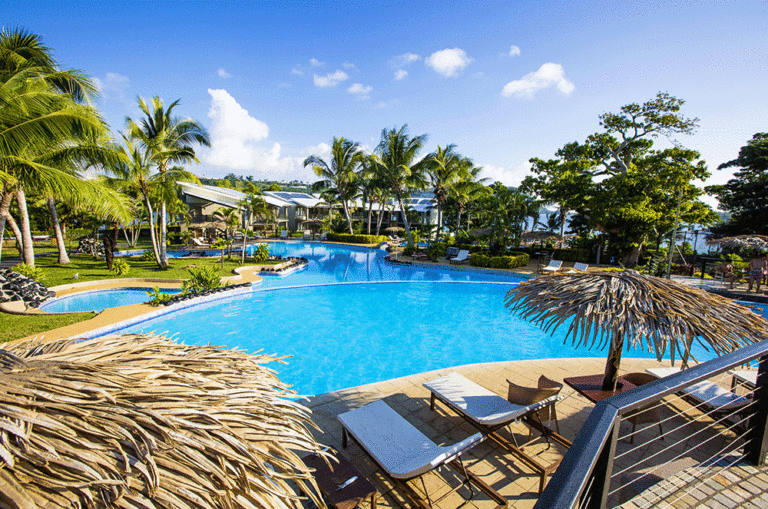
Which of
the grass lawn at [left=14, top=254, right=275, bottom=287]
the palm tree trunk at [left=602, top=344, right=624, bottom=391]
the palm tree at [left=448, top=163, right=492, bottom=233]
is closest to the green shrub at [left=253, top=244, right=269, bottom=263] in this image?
the grass lawn at [left=14, top=254, right=275, bottom=287]

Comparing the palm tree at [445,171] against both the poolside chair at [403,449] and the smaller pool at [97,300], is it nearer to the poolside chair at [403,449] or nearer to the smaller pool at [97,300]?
the smaller pool at [97,300]

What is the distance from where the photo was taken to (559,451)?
12.2 ft

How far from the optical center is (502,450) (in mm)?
3771

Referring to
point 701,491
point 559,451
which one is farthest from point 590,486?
point 559,451

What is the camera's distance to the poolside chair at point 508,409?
3524mm

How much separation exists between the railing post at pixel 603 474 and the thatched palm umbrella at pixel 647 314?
2536 mm

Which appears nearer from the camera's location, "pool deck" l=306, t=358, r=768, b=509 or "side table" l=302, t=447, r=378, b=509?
"pool deck" l=306, t=358, r=768, b=509

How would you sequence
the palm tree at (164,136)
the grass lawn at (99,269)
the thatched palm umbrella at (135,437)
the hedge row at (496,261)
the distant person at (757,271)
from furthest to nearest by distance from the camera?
the hedge row at (496,261) → the palm tree at (164,136) → the grass lawn at (99,269) → the distant person at (757,271) → the thatched palm umbrella at (135,437)

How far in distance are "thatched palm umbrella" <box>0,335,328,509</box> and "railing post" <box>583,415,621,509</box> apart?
1.24m

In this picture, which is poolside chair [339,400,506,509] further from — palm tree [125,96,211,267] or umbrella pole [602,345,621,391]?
palm tree [125,96,211,267]

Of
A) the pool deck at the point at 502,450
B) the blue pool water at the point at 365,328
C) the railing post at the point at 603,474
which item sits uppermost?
the railing post at the point at 603,474

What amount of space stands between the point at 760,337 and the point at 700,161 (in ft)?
57.4

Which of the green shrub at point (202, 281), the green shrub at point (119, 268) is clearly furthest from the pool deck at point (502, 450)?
the green shrub at point (119, 268)

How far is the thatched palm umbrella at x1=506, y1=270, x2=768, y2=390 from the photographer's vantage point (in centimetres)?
353
